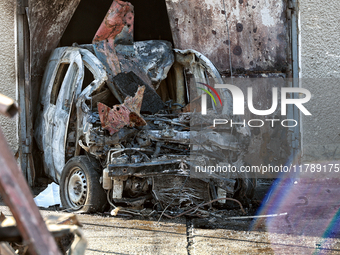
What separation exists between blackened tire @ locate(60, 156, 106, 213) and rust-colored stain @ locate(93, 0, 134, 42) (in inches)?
79.3

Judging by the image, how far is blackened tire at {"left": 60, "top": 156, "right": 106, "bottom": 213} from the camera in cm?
529

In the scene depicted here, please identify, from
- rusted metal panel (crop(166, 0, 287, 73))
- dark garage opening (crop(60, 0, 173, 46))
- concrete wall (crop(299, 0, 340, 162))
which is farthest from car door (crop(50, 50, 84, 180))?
dark garage opening (crop(60, 0, 173, 46))

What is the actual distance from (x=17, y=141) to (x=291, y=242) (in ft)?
15.4

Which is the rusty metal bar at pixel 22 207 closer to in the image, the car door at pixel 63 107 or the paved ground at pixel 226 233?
the paved ground at pixel 226 233

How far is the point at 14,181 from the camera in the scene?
131 centimetres

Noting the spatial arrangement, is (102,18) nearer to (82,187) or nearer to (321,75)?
(321,75)

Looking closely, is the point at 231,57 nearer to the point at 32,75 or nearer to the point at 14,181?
the point at 32,75

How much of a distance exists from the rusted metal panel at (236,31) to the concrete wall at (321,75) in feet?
1.33

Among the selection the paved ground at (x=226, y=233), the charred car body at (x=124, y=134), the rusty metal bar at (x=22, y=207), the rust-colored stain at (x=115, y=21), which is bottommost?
the paved ground at (x=226, y=233)

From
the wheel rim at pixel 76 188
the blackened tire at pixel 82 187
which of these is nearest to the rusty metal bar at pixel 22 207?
the blackened tire at pixel 82 187

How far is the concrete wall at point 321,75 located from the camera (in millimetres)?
7039

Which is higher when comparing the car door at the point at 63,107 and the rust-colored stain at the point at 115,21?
the rust-colored stain at the point at 115,21

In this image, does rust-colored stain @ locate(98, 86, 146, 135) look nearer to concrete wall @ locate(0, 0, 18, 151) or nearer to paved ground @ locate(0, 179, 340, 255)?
paved ground @ locate(0, 179, 340, 255)

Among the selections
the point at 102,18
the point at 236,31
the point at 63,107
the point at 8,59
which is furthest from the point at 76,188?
the point at 102,18
